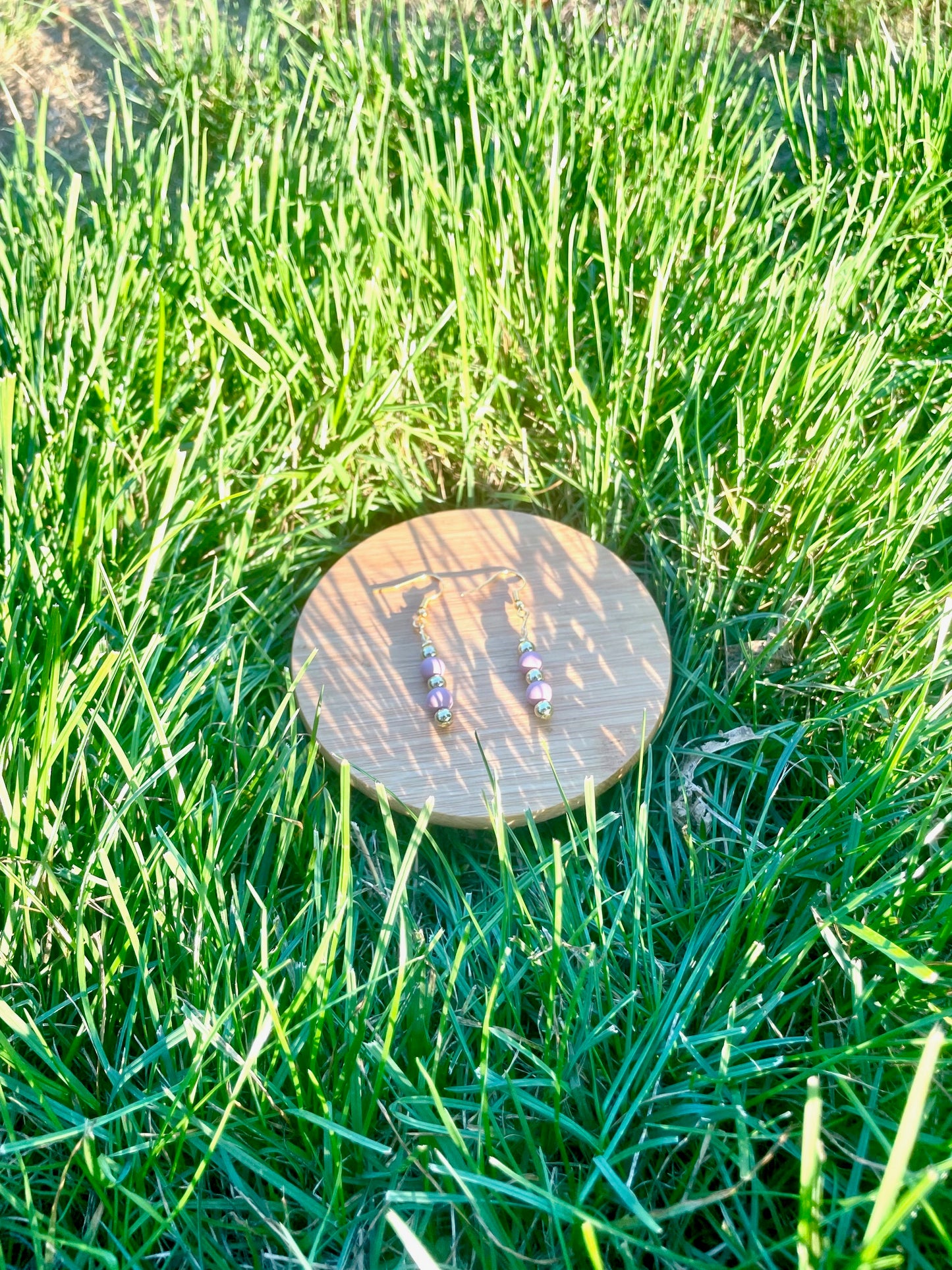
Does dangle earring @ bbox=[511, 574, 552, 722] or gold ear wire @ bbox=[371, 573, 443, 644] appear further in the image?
gold ear wire @ bbox=[371, 573, 443, 644]

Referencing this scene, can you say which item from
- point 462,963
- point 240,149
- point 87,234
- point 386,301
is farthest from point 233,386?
point 462,963

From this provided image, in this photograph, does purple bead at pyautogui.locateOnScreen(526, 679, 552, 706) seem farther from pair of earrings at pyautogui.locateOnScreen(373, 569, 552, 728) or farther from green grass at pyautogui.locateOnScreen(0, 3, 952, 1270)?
green grass at pyautogui.locateOnScreen(0, 3, 952, 1270)

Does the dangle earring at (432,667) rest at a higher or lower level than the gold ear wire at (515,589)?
lower

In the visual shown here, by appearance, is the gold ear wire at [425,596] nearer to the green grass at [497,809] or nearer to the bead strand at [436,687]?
the bead strand at [436,687]

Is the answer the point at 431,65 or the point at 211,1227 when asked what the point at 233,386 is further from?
the point at 211,1227

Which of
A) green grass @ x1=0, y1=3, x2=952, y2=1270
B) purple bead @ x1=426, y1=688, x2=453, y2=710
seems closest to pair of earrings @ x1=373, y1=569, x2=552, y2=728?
purple bead @ x1=426, y1=688, x2=453, y2=710

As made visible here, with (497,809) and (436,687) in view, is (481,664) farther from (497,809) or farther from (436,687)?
(497,809)

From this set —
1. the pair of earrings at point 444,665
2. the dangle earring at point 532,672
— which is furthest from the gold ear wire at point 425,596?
the dangle earring at point 532,672

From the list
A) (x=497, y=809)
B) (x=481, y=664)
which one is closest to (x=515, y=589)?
(x=481, y=664)
